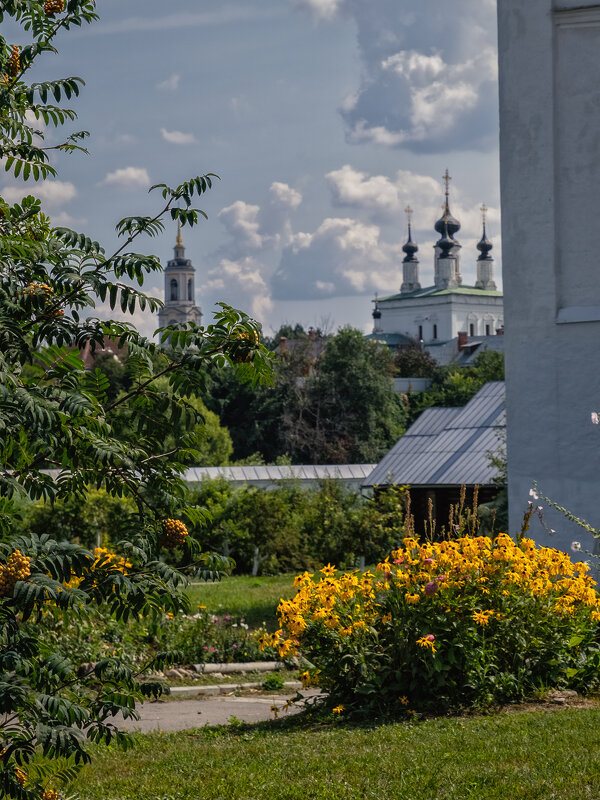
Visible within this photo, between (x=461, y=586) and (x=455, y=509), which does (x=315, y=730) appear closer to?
(x=461, y=586)

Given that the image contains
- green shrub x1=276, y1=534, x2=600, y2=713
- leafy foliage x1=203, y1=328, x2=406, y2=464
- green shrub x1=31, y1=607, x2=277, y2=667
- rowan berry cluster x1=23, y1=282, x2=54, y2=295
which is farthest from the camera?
leafy foliage x1=203, y1=328, x2=406, y2=464

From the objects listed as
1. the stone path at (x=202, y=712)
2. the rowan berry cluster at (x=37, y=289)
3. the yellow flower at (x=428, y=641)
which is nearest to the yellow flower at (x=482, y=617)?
the yellow flower at (x=428, y=641)

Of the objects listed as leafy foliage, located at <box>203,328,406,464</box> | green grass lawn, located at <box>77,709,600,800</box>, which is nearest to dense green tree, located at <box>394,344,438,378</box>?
leafy foliage, located at <box>203,328,406,464</box>

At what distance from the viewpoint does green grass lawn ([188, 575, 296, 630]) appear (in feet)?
49.2

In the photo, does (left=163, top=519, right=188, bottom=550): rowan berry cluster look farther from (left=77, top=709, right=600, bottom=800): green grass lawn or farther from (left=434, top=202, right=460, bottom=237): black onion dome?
(left=434, top=202, right=460, bottom=237): black onion dome

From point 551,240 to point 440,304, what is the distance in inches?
4999

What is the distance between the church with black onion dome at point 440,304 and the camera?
449 ft

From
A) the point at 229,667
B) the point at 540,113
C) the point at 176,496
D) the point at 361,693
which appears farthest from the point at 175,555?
the point at 176,496

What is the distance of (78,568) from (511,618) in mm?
5017

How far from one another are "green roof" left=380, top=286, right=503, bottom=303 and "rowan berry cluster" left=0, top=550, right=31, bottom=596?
134539 millimetres

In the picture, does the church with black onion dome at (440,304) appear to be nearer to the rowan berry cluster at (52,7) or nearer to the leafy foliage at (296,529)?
the leafy foliage at (296,529)

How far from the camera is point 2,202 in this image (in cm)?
423

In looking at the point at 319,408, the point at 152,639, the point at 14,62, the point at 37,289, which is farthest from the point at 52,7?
the point at 319,408

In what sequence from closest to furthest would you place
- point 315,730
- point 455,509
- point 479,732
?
point 479,732, point 315,730, point 455,509
